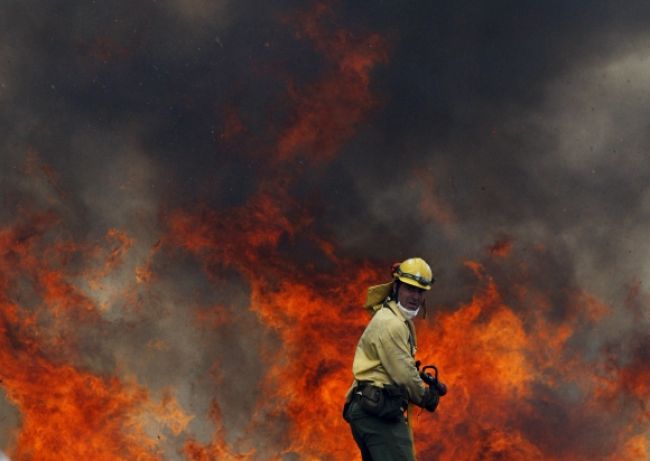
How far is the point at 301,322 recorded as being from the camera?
1143cm

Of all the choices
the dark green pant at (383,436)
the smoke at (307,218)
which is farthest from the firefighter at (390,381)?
the smoke at (307,218)

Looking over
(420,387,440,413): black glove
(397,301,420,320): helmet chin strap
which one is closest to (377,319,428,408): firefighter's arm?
(420,387,440,413): black glove

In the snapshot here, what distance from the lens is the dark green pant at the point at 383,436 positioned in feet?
22.8

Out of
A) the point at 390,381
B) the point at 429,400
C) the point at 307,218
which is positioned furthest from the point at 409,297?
the point at 307,218

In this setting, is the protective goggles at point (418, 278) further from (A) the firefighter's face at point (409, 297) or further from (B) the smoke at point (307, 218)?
(B) the smoke at point (307, 218)

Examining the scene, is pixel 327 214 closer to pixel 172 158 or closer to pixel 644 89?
pixel 172 158

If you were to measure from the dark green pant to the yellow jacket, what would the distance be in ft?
0.82

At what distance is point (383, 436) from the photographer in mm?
6969

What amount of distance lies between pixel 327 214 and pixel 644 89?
4554mm

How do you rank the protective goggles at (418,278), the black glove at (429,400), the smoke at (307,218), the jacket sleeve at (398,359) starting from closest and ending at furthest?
the jacket sleeve at (398,359) → the black glove at (429,400) → the protective goggles at (418,278) → the smoke at (307,218)

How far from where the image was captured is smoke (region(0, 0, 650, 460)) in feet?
36.9

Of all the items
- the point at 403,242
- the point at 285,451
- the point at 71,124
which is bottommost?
the point at 285,451

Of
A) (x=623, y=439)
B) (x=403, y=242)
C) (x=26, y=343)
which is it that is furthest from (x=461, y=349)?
(x=26, y=343)

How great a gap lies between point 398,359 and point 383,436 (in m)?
0.65
